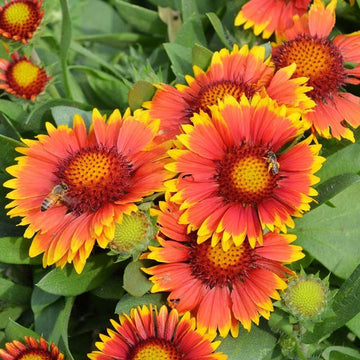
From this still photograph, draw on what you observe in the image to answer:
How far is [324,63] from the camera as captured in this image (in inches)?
57.4

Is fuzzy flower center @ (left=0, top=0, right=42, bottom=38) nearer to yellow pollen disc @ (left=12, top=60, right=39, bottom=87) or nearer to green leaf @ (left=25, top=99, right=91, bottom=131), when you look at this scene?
yellow pollen disc @ (left=12, top=60, right=39, bottom=87)

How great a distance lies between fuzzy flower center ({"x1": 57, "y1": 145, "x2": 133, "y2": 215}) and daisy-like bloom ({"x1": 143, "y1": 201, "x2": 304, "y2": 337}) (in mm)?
116

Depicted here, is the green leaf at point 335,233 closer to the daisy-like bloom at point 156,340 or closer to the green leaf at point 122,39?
the daisy-like bloom at point 156,340

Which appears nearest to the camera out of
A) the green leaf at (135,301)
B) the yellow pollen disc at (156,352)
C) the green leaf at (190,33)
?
the yellow pollen disc at (156,352)

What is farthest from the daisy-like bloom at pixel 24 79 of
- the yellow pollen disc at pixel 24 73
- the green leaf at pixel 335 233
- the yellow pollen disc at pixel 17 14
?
the green leaf at pixel 335 233

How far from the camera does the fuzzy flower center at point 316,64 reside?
4.75ft

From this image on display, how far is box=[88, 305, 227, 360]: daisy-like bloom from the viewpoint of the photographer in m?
1.21

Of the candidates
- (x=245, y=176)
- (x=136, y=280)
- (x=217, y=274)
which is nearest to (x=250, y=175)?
(x=245, y=176)

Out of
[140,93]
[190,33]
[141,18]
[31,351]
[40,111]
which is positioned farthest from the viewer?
[141,18]

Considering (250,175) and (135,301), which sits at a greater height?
(250,175)

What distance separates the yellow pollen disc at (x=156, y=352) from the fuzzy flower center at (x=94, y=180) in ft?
1.01

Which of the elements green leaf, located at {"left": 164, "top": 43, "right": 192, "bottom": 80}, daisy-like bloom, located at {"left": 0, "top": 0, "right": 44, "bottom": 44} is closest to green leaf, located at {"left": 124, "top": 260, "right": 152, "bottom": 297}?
green leaf, located at {"left": 164, "top": 43, "right": 192, "bottom": 80}

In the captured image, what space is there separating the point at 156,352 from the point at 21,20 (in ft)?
3.13

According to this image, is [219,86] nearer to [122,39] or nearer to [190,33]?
[190,33]
